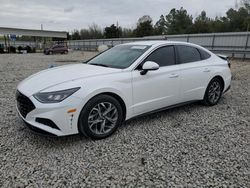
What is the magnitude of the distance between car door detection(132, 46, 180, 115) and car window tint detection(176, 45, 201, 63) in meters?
0.18

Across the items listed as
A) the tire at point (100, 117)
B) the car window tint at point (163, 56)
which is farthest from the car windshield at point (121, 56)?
the tire at point (100, 117)

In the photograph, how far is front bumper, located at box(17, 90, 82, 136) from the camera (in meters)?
2.43

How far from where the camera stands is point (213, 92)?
4348 millimetres

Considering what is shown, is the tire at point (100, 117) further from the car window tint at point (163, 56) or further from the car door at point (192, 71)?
the car door at point (192, 71)

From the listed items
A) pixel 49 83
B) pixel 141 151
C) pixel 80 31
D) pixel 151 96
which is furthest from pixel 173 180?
pixel 80 31

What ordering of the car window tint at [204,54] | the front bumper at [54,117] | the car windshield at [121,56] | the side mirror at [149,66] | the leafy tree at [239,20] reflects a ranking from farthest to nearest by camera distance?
1. the leafy tree at [239,20]
2. the car window tint at [204,54]
3. the car windshield at [121,56]
4. the side mirror at [149,66]
5. the front bumper at [54,117]

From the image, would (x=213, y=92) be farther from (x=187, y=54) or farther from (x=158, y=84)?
(x=158, y=84)

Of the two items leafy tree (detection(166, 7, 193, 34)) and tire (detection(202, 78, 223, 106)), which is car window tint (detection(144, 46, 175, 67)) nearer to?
tire (detection(202, 78, 223, 106))

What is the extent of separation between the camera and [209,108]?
4281 mm

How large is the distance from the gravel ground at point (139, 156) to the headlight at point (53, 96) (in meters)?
0.71

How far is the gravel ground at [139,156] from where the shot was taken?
2.09 m

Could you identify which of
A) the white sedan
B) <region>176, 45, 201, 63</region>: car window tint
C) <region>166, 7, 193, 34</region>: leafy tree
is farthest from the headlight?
<region>166, 7, 193, 34</region>: leafy tree

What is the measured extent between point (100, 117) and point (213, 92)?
9.40ft

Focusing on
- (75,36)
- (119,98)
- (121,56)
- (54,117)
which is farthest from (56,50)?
(75,36)
